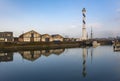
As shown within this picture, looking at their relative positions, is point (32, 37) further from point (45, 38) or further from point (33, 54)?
point (33, 54)

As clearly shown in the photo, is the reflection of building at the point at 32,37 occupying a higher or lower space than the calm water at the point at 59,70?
higher

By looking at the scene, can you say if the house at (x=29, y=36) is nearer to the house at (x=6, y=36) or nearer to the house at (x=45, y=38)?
the house at (x=6, y=36)

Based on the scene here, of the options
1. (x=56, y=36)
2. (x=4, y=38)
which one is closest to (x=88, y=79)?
(x=4, y=38)

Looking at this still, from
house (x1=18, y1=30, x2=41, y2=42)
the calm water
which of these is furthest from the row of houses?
the calm water

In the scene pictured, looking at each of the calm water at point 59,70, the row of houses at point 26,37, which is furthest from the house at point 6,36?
the calm water at point 59,70

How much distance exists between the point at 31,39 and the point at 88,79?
69438 millimetres

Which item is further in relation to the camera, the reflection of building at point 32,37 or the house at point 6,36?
the reflection of building at point 32,37

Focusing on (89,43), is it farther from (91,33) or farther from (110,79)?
(110,79)

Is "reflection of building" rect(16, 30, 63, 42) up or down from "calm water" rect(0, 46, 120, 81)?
up

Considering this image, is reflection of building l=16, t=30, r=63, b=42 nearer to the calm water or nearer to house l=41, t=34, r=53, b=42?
house l=41, t=34, r=53, b=42

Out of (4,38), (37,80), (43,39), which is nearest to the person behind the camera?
(37,80)

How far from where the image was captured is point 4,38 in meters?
80.9

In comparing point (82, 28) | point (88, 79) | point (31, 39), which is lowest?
point (88, 79)

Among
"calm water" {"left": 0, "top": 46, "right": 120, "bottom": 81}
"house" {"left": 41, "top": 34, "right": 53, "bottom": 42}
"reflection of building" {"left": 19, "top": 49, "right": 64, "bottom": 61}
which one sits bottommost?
"calm water" {"left": 0, "top": 46, "right": 120, "bottom": 81}
